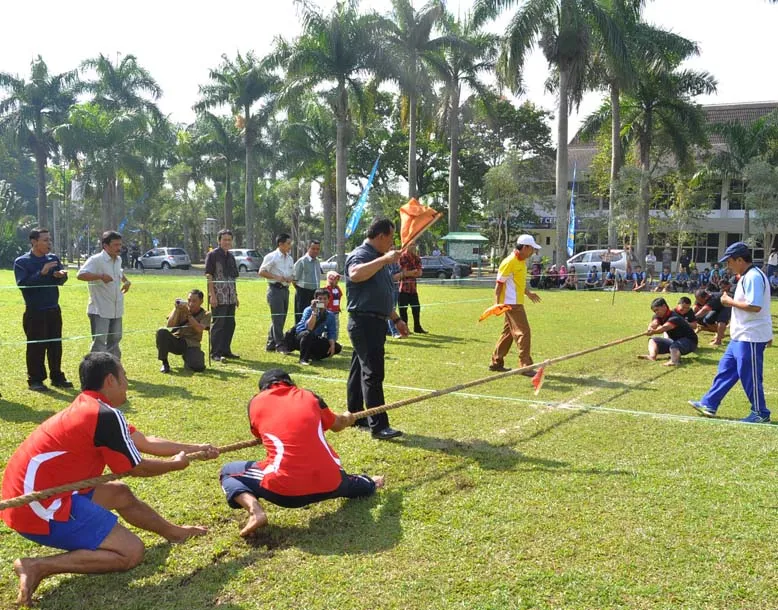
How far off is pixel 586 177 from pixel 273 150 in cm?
2114

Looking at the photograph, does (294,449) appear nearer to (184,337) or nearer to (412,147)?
(184,337)

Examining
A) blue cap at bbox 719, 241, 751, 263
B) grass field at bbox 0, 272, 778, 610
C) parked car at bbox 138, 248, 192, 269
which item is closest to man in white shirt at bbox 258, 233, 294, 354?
grass field at bbox 0, 272, 778, 610

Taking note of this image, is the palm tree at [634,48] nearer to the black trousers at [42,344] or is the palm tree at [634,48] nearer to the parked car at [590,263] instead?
the parked car at [590,263]

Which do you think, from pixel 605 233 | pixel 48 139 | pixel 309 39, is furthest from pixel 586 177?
pixel 48 139

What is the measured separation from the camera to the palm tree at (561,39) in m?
28.7

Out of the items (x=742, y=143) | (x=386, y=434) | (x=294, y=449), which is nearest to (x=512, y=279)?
(x=386, y=434)

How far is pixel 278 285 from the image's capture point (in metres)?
11.0

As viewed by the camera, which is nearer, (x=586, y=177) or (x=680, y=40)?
(x=680, y=40)

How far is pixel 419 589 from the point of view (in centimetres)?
346

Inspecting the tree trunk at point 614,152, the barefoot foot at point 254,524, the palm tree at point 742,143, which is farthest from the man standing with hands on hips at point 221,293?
the palm tree at point 742,143

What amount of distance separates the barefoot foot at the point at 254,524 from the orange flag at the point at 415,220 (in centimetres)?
332

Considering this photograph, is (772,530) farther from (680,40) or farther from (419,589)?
(680,40)

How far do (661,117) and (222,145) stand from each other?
1157 inches

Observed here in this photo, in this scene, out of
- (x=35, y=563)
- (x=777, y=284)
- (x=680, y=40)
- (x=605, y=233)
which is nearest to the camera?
(x=35, y=563)
